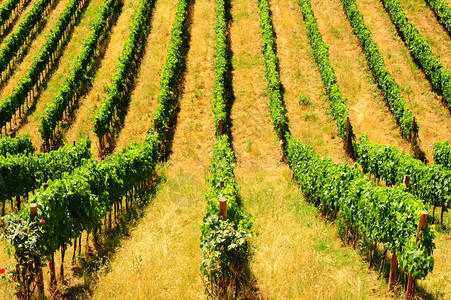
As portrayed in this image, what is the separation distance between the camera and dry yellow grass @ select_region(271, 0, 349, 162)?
27.4 metres

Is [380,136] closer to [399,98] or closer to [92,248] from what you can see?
[399,98]

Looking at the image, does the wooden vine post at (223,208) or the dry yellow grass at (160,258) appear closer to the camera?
the wooden vine post at (223,208)

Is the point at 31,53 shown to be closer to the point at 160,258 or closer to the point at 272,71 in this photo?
the point at 272,71

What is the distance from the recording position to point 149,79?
33688 mm

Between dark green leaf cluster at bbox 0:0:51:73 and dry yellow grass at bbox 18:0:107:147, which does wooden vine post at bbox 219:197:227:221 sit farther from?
dark green leaf cluster at bbox 0:0:51:73

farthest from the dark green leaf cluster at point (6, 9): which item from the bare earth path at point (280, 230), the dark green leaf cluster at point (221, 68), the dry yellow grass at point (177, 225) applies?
the bare earth path at point (280, 230)

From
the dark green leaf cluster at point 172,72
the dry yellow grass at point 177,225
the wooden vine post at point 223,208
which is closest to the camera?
the wooden vine post at point 223,208

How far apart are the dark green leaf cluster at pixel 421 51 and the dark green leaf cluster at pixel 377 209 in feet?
47.4

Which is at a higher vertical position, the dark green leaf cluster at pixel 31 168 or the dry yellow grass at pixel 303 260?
the dark green leaf cluster at pixel 31 168

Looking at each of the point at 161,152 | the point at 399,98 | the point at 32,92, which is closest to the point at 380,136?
the point at 399,98

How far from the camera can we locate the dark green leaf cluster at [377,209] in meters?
11.2

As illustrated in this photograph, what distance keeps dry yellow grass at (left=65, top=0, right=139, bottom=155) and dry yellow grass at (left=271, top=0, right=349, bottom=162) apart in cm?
1204

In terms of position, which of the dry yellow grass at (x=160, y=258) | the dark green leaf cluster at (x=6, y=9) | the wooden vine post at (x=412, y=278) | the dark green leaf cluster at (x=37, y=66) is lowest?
the dry yellow grass at (x=160, y=258)

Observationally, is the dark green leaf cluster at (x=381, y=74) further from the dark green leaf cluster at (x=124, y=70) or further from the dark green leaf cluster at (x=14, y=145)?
the dark green leaf cluster at (x=14, y=145)
